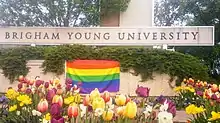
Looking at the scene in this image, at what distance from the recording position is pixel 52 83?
13.1ft

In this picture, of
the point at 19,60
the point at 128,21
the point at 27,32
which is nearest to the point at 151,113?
the point at 19,60

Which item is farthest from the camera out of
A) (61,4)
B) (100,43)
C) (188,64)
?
(61,4)

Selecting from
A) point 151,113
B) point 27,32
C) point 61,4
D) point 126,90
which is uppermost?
point 61,4

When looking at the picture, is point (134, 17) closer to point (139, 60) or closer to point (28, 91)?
point (139, 60)

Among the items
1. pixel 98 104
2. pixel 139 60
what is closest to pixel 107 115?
pixel 98 104

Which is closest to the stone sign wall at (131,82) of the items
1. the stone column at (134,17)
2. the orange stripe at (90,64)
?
the orange stripe at (90,64)

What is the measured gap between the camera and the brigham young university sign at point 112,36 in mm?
13188

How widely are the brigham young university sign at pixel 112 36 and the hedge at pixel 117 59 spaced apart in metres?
1.27

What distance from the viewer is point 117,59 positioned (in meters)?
A: 12.0

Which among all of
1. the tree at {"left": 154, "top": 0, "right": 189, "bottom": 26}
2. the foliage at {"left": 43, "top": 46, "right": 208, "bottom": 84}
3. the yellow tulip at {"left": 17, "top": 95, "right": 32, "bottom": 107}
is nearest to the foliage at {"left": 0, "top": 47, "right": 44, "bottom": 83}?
the foliage at {"left": 43, "top": 46, "right": 208, "bottom": 84}

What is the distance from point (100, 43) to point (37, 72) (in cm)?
253

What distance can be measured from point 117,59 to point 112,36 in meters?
1.73

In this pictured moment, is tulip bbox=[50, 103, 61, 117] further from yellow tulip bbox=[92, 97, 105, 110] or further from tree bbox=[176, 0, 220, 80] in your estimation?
tree bbox=[176, 0, 220, 80]

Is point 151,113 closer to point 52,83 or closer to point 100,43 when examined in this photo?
point 52,83
